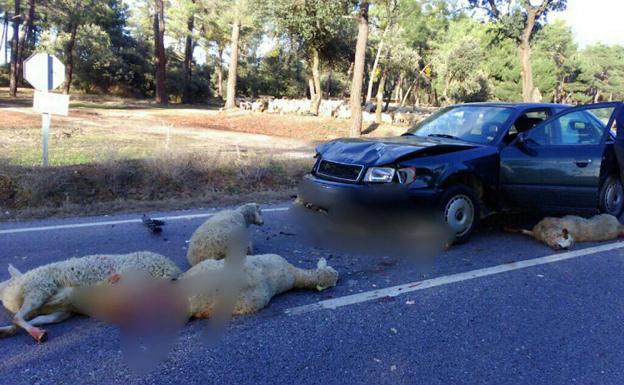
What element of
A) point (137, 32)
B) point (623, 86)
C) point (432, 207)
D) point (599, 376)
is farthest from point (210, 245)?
point (623, 86)

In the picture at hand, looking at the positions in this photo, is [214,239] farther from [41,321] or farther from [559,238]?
[559,238]

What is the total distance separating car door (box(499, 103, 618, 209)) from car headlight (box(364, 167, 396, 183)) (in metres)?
A: 1.58

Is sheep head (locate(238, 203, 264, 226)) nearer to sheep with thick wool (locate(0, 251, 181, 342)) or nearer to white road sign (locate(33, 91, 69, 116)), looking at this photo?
sheep with thick wool (locate(0, 251, 181, 342))

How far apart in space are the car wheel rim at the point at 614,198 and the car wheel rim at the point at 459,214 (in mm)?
2353

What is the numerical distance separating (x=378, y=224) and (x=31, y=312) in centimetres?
325

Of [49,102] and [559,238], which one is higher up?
[49,102]

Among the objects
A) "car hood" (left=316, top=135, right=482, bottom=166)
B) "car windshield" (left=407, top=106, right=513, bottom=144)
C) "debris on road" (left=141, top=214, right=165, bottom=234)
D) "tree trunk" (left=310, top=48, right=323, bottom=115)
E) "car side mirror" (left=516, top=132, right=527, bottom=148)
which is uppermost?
"tree trunk" (left=310, top=48, right=323, bottom=115)

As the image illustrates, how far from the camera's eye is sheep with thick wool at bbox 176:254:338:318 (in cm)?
360

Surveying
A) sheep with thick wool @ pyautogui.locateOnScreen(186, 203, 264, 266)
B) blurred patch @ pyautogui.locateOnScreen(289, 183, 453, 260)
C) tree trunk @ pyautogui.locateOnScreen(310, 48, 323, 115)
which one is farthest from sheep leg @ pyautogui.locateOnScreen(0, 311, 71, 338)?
tree trunk @ pyautogui.locateOnScreen(310, 48, 323, 115)

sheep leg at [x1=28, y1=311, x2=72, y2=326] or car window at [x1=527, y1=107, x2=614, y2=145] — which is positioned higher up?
car window at [x1=527, y1=107, x2=614, y2=145]

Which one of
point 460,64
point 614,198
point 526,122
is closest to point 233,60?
point 460,64

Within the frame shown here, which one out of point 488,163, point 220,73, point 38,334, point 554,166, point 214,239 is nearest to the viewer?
point 38,334

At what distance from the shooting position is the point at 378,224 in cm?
528

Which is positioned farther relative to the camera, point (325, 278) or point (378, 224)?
point (378, 224)
